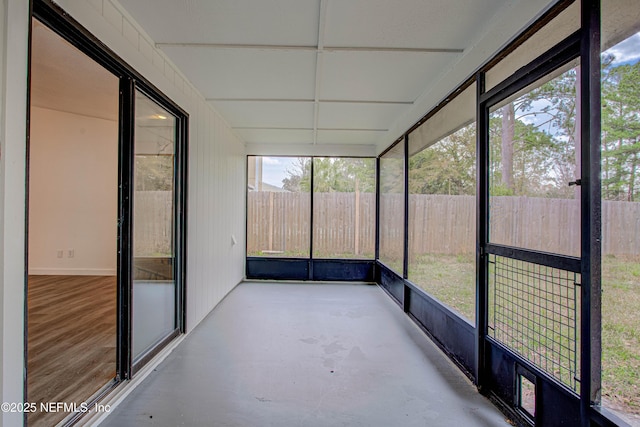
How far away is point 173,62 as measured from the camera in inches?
103

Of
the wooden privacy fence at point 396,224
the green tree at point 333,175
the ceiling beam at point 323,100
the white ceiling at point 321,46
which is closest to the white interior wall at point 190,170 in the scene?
the white ceiling at point 321,46

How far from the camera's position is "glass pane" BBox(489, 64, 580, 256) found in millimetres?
1505

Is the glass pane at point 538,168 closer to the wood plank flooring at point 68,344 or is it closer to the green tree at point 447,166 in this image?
the green tree at point 447,166

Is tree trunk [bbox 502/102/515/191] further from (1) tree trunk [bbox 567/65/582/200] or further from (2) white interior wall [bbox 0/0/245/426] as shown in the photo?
(2) white interior wall [bbox 0/0/245/426]

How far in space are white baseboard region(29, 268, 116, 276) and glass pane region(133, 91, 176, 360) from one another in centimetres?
365

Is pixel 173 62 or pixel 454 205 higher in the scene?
pixel 173 62

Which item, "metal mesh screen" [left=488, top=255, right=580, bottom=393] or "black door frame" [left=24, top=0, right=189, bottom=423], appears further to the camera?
"black door frame" [left=24, top=0, right=189, bottom=423]

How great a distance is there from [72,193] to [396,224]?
5677mm

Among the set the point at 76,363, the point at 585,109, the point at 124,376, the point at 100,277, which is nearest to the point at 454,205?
the point at 585,109

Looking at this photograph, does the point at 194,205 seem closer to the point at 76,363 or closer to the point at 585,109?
the point at 76,363

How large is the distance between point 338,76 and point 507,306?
7.47 feet

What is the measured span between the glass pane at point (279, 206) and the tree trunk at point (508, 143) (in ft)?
12.9

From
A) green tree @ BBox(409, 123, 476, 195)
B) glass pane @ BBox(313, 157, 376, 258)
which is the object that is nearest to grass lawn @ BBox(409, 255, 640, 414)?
green tree @ BBox(409, 123, 476, 195)

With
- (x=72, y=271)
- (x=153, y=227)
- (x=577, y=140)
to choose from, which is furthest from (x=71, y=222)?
(x=577, y=140)
